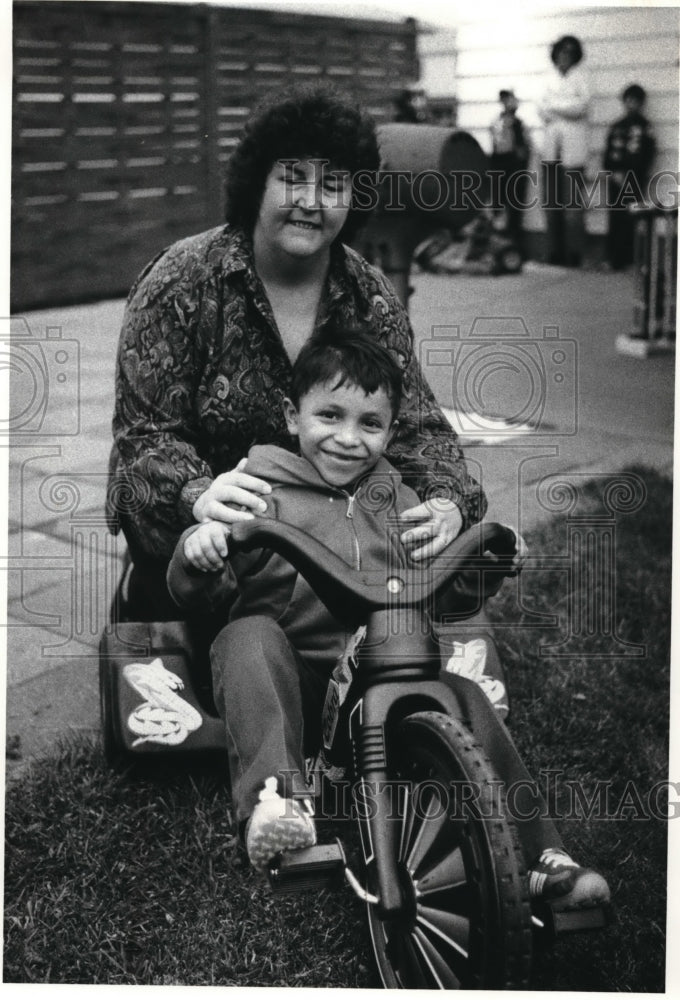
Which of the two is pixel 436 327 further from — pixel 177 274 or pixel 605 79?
pixel 605 79

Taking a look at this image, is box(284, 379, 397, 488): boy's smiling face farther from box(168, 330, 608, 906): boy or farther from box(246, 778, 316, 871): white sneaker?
box(246, 778, 316, 871): white sneaker

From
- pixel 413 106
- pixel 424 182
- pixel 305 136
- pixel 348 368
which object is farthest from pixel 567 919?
pixel 413 106

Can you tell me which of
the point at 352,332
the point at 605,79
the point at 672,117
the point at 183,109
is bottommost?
the point at 352,332

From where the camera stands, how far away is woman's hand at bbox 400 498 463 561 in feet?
5.64

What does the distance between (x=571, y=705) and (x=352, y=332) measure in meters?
0.97

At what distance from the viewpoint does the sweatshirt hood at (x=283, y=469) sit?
1.71 meters

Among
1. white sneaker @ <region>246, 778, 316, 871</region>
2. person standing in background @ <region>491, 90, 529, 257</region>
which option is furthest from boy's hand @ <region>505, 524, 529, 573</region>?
person standing in background @ <region>491, 90, 529, 257</region>

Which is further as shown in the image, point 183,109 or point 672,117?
point 183,109

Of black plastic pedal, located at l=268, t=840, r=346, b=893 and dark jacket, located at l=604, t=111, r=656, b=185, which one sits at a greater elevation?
dark jacket, located at l=604, t=111, r=656, b=185

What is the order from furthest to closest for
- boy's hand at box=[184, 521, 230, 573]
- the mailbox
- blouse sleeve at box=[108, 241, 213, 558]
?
the mailbox, blouse sleeve at box=[108, 241, 213, 558], boy's hand at box=[184, 521, 230, 573]

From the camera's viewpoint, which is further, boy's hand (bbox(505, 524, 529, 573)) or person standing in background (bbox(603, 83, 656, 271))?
person standing in background (bbox(603, 83, 656, 271))

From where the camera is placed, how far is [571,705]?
2.32 metres

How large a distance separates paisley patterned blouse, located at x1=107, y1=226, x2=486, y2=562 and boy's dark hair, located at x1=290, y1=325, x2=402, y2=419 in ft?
0.64

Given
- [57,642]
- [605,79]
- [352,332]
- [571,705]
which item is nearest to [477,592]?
[352,332]
